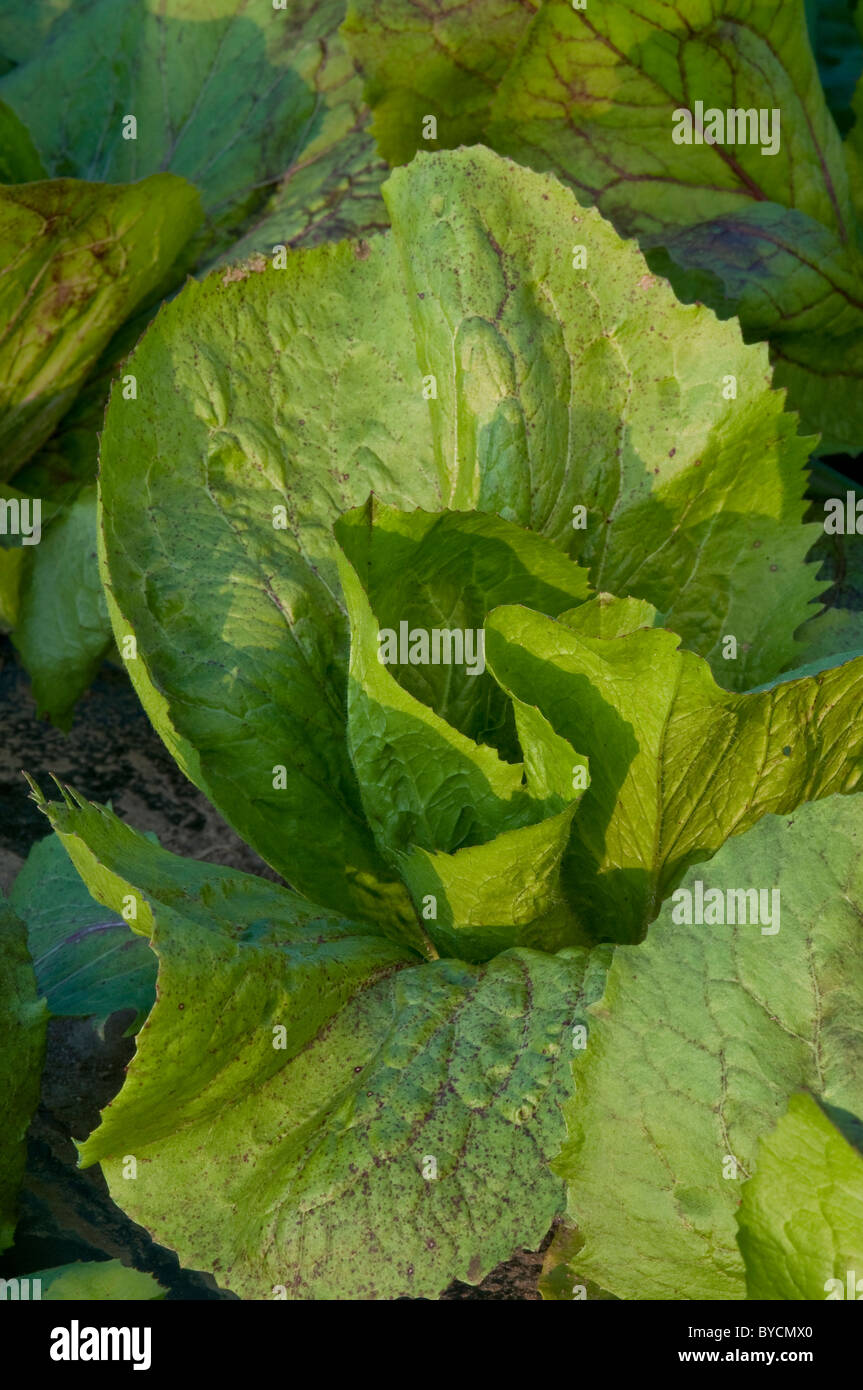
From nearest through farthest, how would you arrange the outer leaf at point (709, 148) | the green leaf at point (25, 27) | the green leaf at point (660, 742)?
the green leaf at point (660, 742)
the outer leaf at point (709, 148)
the green leaf at point (25, 27)

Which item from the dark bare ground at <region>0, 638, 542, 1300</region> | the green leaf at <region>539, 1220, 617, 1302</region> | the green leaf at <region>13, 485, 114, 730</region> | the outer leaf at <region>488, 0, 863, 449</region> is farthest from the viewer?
the green leaf at <region>13, 485, 114, 730</region>

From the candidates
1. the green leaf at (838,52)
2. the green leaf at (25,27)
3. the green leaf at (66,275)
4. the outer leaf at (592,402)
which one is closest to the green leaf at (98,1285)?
the outer leaf at (592,402)

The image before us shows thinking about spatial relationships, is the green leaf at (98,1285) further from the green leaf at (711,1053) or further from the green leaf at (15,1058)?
the green leaf at (711,1053)

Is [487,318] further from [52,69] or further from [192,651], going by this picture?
[52,69]

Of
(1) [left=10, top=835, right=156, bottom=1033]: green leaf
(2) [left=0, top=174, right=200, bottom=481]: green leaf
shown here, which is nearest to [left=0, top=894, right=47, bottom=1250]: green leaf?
(1) [left=10, top=835, right=156, bottom=1033]: green leaf

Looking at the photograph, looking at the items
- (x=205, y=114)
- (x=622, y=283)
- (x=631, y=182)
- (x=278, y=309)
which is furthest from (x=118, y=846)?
(x=205, y=114)

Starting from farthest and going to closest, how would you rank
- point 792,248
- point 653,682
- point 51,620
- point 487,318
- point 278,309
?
point 51,620, point 792,248, point 278,309, point 487,318, point 653,682

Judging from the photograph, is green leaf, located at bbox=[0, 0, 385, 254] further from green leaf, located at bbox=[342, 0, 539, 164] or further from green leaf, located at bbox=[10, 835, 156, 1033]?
green leaf, located at bbox=[10, 835, 156, 1033]
